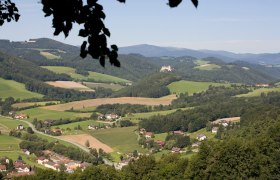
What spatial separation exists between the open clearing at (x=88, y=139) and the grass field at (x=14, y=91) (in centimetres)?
5503

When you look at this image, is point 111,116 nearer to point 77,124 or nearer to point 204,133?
point 77,124

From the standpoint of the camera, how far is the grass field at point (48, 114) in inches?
4134

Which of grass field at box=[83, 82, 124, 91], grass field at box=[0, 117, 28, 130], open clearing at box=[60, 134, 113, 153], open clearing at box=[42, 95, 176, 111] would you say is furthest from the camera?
grass field at box=[83, 82, 124, 91]

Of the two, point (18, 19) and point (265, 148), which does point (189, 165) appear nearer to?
point (265, 148)

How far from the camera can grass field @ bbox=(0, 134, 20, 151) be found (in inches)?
2985

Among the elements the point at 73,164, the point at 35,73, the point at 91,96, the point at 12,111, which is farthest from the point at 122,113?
the point at 35,73

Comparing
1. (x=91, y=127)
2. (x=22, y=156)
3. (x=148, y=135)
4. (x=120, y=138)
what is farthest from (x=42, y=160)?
(x=91, y=127)

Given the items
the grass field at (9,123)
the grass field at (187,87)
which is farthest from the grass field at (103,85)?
the grass field at (9,123)

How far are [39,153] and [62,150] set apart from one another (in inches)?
153

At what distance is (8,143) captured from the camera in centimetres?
7981

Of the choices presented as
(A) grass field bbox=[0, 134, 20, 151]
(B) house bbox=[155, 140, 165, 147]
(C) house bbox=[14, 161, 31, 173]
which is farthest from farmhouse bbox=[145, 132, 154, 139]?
(C) house bbox=[14, 161, 31, 173]

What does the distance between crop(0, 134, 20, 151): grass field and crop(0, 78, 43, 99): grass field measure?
5306 cm

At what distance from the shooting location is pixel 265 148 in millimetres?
43406

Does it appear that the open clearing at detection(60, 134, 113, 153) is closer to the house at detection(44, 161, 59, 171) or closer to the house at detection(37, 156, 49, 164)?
the house at detection(37, 156, 49, 164)
